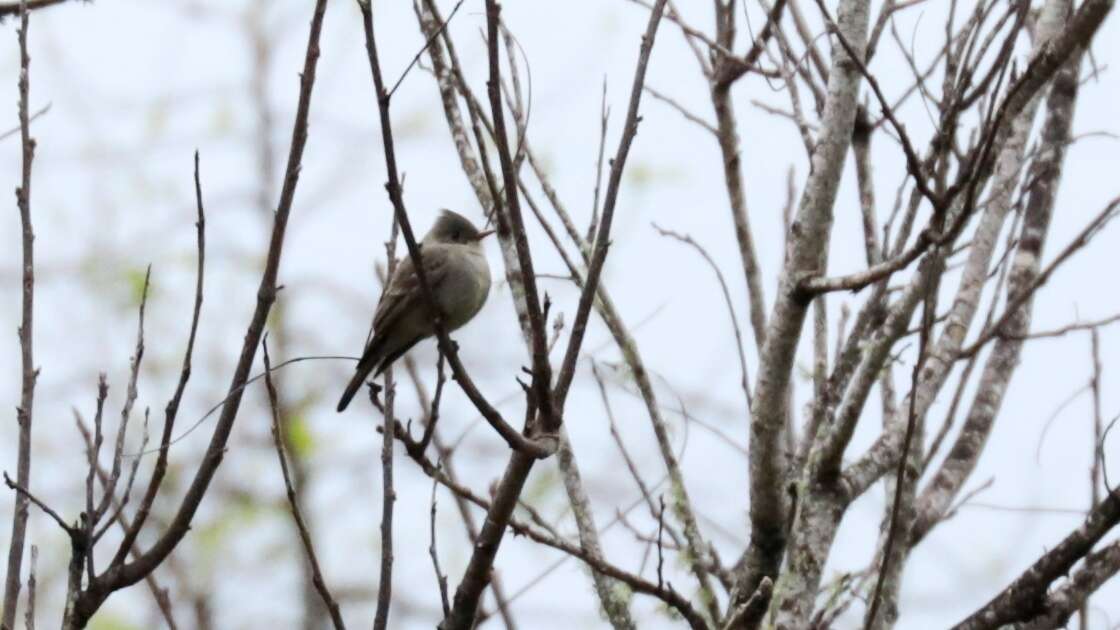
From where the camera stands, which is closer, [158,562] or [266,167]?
[158,562]

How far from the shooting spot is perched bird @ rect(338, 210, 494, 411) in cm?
484

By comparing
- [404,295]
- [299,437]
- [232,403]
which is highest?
[299,437]

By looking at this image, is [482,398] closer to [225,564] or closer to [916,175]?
[916,175]

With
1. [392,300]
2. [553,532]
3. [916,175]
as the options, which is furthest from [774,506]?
[392,300]

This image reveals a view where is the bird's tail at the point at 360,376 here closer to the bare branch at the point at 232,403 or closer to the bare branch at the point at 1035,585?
the bare branch at the point at 232,403

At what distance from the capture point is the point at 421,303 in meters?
4.91

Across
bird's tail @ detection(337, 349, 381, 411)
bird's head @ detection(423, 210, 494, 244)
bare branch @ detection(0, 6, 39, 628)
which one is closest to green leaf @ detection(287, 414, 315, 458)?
bird's head @ detection(423, 210, 494, 244)

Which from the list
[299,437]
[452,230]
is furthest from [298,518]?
[299,437]

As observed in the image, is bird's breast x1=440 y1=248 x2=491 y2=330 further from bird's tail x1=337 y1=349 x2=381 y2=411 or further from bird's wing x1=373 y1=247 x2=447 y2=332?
bird's tail x1=337 y1=349 x2=381 y2=411

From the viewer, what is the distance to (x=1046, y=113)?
16.5 feet

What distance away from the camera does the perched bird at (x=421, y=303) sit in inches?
191

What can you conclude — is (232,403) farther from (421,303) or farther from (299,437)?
(299,437)

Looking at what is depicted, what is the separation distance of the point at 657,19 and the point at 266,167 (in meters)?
9.16

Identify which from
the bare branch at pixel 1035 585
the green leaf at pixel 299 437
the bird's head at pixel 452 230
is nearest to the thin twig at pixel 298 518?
the bare branch at pixel 1035 585
